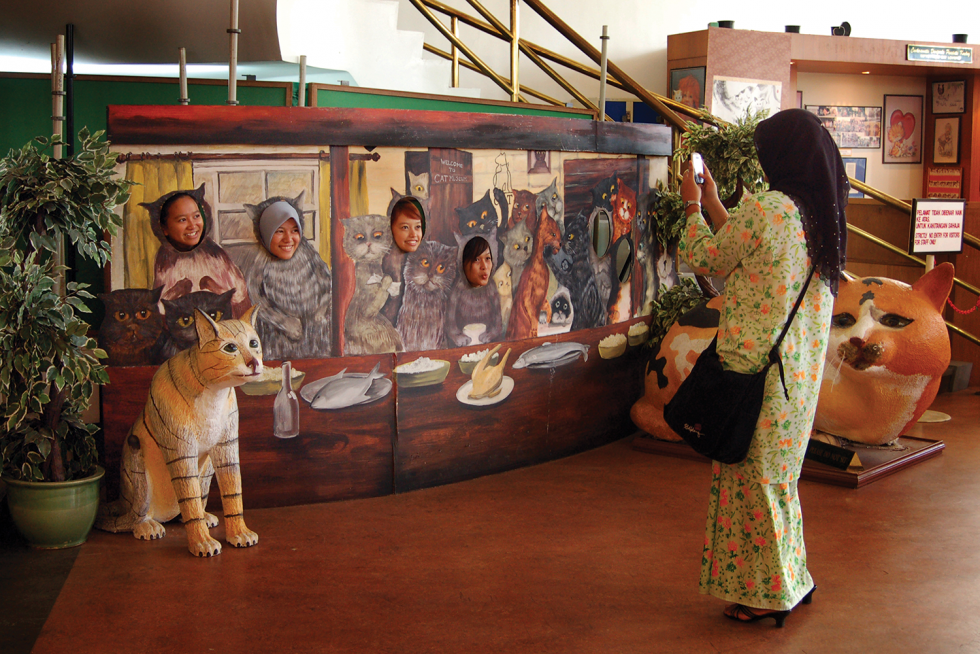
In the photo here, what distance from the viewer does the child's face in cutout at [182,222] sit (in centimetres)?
403

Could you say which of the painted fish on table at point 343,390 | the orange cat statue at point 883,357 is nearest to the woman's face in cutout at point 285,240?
the painted fish on table at point 343,390

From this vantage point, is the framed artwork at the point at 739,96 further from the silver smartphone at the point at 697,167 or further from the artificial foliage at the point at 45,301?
the artificial foliage at the point at 45,301

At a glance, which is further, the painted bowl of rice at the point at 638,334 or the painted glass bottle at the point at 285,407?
the painted bowl of rice at the point at 638,334

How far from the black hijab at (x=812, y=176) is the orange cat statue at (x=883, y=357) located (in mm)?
2245

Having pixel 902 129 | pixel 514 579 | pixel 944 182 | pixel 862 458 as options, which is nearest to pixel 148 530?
pixel 514 579

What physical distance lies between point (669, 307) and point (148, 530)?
343 centimetres

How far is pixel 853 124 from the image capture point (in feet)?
37.3

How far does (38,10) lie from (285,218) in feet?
12.9

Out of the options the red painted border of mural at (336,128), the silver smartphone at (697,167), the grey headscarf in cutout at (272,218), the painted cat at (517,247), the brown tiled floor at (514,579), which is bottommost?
the brown tiled floor at (514,579)

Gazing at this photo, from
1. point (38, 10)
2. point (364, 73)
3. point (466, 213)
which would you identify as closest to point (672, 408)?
point (466, 213)

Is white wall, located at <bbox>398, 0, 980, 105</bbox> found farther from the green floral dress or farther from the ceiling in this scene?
the green floral dress

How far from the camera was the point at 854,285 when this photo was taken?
17.3 feet

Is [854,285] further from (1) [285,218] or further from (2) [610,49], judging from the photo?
(2) [610,49]

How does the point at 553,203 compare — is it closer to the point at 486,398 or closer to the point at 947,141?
the point at 486,398
